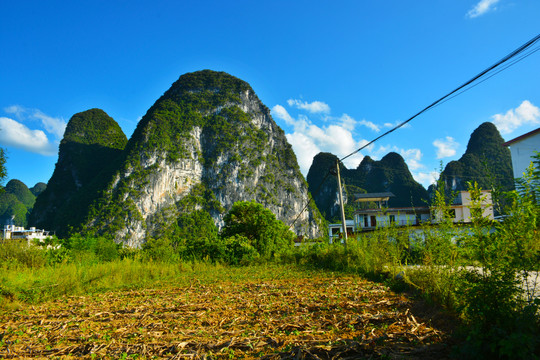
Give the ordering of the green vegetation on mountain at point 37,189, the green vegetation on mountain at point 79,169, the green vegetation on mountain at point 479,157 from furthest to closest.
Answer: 1. the green vegetation on mountain at point 37,189
2. the green vegetation on mountain at point 79,169
3. the green vegetation on mountain at point 479,157

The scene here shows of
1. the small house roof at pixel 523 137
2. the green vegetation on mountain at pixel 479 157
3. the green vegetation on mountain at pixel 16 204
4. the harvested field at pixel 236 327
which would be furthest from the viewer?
the green vegetation on mountain at pixel 16 204

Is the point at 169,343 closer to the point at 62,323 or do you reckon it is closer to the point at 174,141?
the point at 62,323

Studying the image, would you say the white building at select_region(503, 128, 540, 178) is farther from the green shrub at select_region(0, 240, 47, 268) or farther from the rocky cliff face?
the rocky cliff face

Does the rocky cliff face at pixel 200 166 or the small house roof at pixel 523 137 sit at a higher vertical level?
the rocky cliff face at pixel 200 166

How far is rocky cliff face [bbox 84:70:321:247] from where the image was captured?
225ft

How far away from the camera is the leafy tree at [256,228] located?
19.6 metres

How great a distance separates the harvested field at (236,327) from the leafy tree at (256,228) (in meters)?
12.8

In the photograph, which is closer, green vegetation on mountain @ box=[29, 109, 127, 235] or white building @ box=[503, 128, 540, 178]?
white building @ box=[503, 128, 540, 178]

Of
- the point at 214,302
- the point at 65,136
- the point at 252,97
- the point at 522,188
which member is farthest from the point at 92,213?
the point at 522,188

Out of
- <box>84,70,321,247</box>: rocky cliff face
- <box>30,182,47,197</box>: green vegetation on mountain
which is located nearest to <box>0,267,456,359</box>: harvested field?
<box>84,70,321,247</box>: rocky cliff face

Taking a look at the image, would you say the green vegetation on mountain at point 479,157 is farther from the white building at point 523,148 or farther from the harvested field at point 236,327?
the harvested field at point 236,327

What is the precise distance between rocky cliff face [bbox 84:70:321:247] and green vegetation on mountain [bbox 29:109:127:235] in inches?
301

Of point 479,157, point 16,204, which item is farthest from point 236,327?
point 16,204

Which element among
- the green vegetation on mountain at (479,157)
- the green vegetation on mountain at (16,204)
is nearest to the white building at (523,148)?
the green vegetation on mountain at (479,157)
